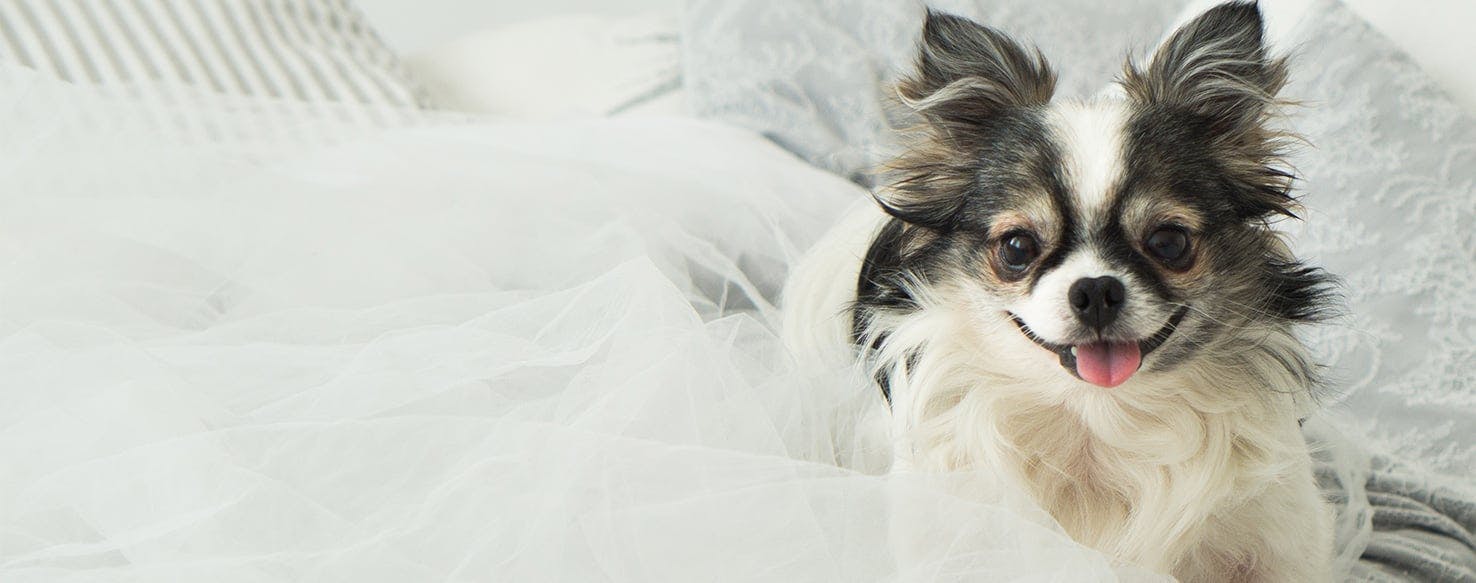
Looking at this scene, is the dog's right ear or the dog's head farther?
the dog's right ear

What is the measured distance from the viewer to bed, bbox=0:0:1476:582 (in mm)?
820

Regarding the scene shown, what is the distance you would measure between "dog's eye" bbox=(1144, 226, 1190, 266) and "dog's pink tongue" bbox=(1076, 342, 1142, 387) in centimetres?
8

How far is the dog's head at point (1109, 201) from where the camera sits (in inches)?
35.6

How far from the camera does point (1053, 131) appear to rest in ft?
3.22

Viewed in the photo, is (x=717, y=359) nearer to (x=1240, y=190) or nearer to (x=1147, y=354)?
(x=1147, y=354)

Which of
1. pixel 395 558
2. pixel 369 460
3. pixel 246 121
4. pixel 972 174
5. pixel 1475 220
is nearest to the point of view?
pixel 395 558

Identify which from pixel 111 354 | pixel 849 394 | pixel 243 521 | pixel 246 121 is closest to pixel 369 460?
pixel 243 521

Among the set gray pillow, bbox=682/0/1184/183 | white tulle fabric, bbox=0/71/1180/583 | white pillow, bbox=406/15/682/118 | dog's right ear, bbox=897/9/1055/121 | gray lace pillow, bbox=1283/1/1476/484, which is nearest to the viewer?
white tulle fabric, bbox=0/71/1180/583

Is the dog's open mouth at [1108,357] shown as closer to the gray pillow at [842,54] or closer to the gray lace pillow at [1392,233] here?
the gray lace pillow at [1392,233]

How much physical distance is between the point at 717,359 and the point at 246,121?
1.00m

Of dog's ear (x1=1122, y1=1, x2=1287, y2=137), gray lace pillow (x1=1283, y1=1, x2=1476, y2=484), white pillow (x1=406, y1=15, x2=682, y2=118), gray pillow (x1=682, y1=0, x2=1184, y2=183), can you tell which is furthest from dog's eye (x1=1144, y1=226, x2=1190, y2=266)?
white pillow (x1=406, y1=15, x2=682, y2=118)

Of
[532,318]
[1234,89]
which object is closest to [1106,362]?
[1234,89]

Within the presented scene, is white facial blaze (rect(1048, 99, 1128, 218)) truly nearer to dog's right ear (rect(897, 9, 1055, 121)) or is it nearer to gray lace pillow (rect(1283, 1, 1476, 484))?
dog's right ear (rect(897, 9, 1055, 121))

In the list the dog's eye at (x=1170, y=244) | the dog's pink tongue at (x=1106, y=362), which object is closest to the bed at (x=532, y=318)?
the dog's pink tongue at (x=1106, y=362)
